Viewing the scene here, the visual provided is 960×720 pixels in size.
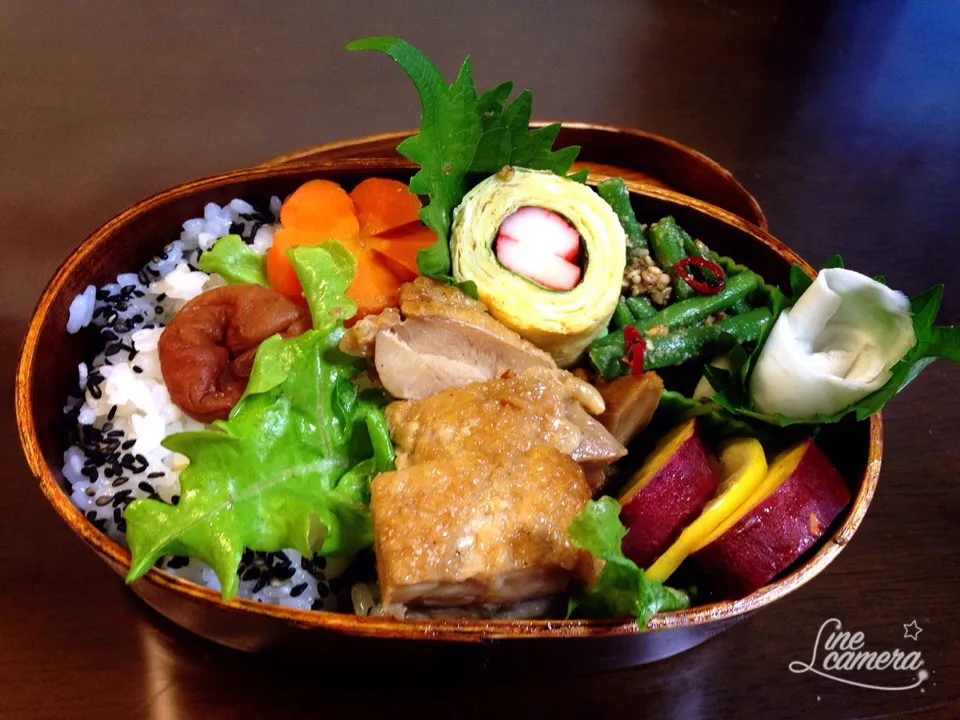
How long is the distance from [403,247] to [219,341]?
622 mm

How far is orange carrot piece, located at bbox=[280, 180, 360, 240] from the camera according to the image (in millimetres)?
2211

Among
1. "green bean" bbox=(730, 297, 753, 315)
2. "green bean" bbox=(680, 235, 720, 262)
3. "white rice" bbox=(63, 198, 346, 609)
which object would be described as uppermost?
"green bean" bbox=(680, 235, 720, 262)

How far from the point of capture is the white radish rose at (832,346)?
6.08ft

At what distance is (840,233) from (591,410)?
216 cm

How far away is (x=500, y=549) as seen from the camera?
1.53 m

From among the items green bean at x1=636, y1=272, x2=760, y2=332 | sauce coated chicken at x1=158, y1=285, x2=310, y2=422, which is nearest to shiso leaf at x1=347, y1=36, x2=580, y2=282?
sauce coated chicken at x1=158, y1=285, x2=310, y2=422

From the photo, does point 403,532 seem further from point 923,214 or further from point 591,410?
point 923,214

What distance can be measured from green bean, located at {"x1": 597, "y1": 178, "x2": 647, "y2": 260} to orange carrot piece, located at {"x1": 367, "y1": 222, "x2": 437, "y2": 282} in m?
0.59

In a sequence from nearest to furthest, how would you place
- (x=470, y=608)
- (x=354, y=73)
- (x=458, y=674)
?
(x=470, y=608)
(x=458, y=674)
(x=354, y=73)

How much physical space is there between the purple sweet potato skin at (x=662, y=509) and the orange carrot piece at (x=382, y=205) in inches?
43.3

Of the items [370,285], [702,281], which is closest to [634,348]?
[702,281]

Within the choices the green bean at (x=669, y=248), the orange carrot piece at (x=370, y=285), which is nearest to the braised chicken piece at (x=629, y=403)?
the green bean at (x=669, y=248)

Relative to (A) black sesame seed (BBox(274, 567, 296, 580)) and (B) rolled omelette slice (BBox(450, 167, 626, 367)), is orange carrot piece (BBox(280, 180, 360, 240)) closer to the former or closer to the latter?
(B) rolled omelette slice (BBox(450, 167, 626, 367))

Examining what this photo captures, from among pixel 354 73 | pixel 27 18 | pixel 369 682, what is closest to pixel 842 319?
pixel 369 682
